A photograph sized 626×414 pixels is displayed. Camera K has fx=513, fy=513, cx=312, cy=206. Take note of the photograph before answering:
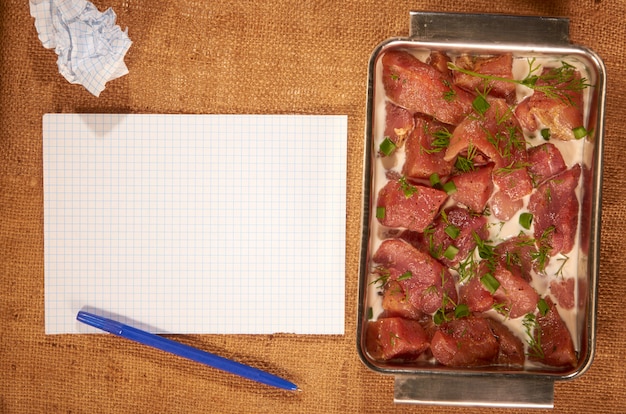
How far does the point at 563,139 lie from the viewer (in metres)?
1.20

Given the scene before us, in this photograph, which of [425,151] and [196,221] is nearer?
[425,151]

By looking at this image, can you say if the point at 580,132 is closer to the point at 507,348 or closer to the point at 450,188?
the point at 450,188

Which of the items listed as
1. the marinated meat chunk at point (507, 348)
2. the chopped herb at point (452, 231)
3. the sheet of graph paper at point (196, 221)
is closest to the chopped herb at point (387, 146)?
the sheet of graph paper at point (196, 221)

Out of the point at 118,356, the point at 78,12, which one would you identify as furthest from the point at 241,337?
the point at 78,12

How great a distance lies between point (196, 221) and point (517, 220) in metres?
0.79

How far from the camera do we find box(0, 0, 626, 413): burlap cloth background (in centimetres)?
126

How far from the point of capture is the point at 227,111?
1283mm

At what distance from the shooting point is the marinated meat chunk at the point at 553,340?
1190 mm

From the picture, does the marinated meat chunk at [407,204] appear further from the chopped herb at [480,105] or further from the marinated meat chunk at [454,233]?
the chopped herb at [480,105]

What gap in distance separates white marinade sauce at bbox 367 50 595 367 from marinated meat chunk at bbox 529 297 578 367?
0.07 feet

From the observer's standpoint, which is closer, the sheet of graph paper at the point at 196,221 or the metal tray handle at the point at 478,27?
the metal tray handle at the point at 478,27

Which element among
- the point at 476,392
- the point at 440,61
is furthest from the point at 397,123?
the point at 476,392

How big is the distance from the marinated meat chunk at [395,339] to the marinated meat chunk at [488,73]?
22.5 inches

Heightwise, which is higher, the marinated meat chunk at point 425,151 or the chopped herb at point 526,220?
the marinated meat chunk at point 425,151
